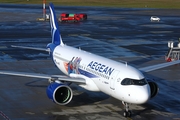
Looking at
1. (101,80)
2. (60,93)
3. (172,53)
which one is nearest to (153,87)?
(101,80)

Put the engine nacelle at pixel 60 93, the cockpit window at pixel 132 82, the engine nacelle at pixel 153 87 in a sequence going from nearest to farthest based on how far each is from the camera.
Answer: the cockpit window at pixel 132 82 < the engine nacelle at pixel 60 93 < the engine nacelle at pixel 153 87

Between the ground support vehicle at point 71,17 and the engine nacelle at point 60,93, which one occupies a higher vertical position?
the ground support vehicle at point 71,17

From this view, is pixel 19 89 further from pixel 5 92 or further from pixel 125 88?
Answer: pixel 125 88

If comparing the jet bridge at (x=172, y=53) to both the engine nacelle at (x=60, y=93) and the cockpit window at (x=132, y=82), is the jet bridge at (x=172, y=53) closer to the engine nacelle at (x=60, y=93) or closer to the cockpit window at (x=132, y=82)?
the engine nacelle at (x=60, y=93)

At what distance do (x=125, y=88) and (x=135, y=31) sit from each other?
180 ft

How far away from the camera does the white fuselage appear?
3111 centimetres

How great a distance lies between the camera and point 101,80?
112 ft

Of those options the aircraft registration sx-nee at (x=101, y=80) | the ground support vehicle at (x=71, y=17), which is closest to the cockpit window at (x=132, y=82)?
the aircraft registration sx-nee at (x=101, y=80)

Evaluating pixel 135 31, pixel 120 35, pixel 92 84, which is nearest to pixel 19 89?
pixel 92 84

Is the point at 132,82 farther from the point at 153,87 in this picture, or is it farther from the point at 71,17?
the point at 71,17

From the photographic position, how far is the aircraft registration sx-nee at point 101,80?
3133 cm

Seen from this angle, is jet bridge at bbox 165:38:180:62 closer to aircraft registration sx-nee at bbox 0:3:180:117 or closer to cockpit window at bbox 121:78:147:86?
aircraft registration sx-nee at bbox 0:3:180:117

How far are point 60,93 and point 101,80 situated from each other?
3382 millimetres

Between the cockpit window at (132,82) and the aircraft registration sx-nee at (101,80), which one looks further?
the cockpit window at (132,82)
